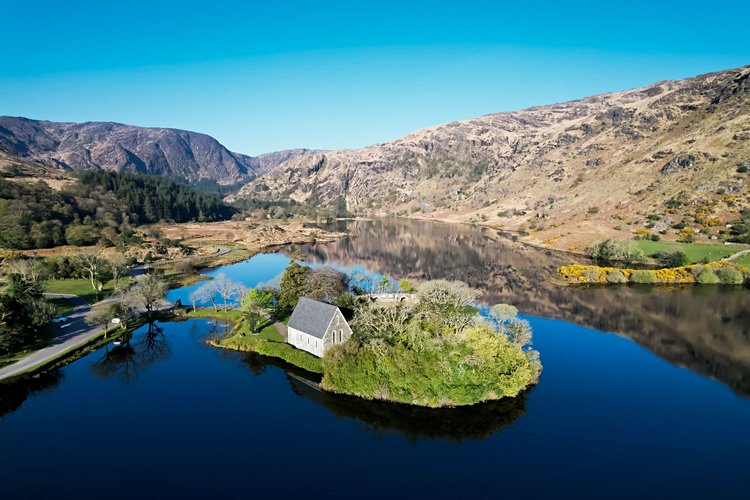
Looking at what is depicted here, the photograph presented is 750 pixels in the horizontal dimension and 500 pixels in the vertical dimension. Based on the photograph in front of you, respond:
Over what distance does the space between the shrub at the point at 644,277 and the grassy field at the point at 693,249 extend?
21782 mm

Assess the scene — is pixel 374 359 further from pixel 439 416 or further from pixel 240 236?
pixel 240 236

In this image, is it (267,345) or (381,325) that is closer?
(381,325)

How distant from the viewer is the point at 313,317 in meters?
52.3

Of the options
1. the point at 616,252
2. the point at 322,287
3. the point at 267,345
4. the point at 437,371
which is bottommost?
the point at 267,345

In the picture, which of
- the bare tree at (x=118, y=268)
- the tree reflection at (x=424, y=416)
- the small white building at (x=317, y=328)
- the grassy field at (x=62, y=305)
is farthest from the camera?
the bare tree at (x=118, y=268)

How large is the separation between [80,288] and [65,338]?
1372 inches

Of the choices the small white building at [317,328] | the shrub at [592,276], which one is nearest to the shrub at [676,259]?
the shrub at [592,276]

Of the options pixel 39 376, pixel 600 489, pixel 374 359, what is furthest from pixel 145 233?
pixel 600 489

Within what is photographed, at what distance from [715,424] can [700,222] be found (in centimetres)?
12801

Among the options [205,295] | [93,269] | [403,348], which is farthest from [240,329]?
[93,269]

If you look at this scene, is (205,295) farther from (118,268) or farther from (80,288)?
(118,268)

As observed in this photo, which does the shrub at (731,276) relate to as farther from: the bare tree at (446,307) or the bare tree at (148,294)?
the bare tree at (148,294)

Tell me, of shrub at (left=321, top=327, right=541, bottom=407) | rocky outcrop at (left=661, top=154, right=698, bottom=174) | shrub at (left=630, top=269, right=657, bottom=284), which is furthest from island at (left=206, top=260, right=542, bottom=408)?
rocky outcrop at (left=661, top=154, right=698, bottom=174)

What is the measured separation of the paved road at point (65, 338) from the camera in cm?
4688
